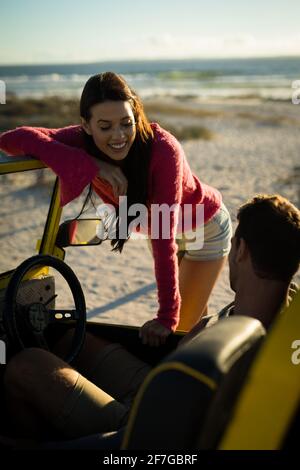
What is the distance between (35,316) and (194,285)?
3.57 feet

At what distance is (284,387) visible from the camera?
1493 mm

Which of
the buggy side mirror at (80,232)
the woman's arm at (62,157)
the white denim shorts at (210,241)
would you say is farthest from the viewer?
the white denim shorts at (210,241)

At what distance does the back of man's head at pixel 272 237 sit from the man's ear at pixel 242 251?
0.01 meters

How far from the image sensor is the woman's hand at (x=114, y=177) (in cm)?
281

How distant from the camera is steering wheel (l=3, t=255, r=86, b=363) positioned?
98.0 inches

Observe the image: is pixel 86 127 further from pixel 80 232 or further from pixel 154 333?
pixel 154 333

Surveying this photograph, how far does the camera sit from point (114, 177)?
282cm

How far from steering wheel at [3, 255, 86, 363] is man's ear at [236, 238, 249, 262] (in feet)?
2.87

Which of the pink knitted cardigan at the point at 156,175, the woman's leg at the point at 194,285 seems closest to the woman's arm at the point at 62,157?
the pink knitted cardigan at the point at 156,175

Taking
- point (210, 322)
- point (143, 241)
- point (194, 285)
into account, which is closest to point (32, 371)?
point (210, 322)

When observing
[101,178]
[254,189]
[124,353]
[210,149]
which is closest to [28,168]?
[101,178]

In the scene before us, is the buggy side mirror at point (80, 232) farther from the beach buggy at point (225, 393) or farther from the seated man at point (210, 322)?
the beach buggy at point (225, 393)

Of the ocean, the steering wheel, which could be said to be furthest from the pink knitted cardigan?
the ocean

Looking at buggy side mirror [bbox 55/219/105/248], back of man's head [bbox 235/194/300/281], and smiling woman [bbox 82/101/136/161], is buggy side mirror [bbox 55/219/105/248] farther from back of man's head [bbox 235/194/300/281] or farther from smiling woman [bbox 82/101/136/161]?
back of man's head [bbox 235/194/300/281]
